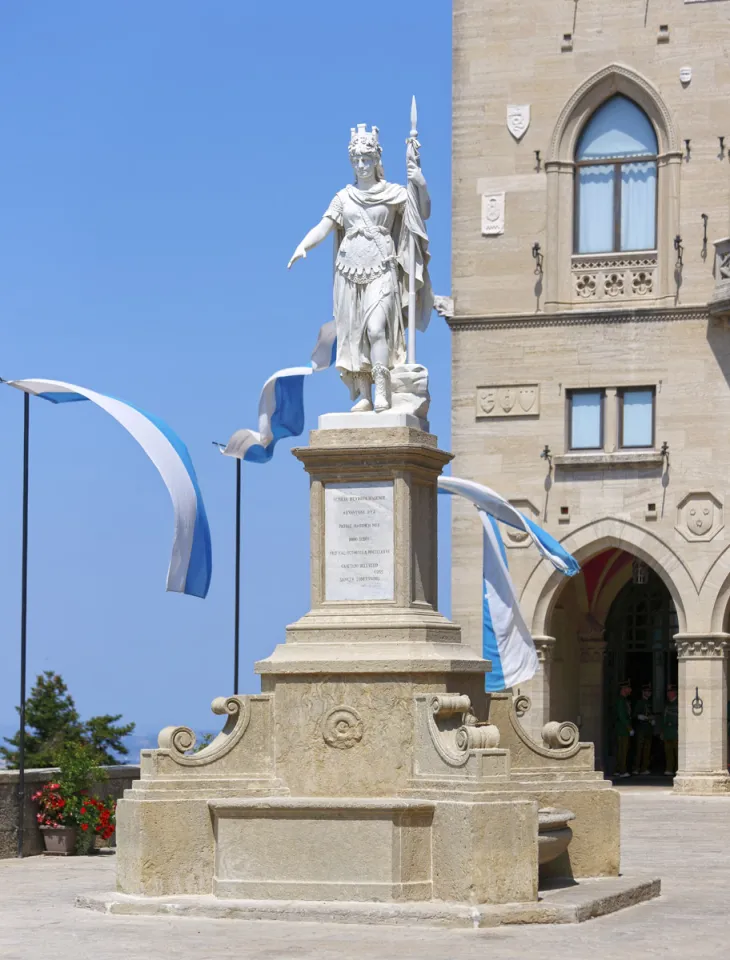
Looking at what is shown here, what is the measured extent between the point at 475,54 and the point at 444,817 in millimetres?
24480

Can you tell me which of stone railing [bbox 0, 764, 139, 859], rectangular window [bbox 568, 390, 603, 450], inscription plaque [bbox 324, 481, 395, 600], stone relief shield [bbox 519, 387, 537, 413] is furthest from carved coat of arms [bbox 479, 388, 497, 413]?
inscription plaque [bbox 324, 481, 395, 600]

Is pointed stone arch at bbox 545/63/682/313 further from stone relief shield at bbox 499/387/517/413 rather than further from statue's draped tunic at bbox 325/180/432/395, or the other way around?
statue's draped tunic at bbox 325/180/432/395

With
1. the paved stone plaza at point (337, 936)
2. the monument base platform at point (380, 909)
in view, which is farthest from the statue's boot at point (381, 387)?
the paved stone plaza at point (337, 936)

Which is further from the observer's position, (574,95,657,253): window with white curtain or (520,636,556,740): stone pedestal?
(574,95,657,253): window with white curtain

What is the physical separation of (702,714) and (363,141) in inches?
809

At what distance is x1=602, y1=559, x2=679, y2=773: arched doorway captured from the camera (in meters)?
39.4

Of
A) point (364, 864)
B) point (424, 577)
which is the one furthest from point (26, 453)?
point (364, 864)

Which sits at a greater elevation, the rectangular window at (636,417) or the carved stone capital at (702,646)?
the rectangular window at (636,417)

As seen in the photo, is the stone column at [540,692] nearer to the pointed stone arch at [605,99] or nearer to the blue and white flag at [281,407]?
the pointed stone arch at [605,99]

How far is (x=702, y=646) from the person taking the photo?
35.5 m

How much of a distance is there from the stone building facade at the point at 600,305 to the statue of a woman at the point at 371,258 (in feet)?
62.8

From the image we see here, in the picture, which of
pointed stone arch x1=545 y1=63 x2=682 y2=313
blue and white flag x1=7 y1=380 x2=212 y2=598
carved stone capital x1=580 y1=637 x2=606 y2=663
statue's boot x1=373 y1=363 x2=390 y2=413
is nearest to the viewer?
statue's boot x1=373 y1=363 x2=390 y2=413

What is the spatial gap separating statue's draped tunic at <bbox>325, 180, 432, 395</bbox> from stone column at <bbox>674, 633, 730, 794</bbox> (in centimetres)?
1988

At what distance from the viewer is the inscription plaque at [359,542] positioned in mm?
15828
